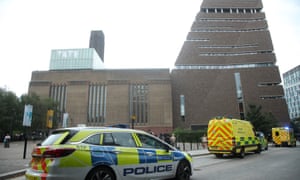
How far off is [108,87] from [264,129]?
41.6 meters

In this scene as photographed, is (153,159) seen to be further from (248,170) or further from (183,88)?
(183,88)

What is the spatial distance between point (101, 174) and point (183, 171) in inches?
103

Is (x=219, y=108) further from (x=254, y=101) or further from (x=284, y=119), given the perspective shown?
(x=284, y=119)

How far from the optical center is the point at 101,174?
165 inches

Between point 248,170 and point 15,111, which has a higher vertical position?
point 15,111

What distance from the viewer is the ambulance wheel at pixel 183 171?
18.6ft

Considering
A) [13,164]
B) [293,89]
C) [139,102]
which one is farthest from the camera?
[293,89]

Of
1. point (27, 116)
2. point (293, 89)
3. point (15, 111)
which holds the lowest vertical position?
point (27, 116)

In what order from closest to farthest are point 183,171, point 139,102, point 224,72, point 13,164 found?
point 183,171 → point 13,164 → point 139,102 → point 224,72

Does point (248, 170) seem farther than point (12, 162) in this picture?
No

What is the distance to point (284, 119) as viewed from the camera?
57375mm

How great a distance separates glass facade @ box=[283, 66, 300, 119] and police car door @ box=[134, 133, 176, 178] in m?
93.0

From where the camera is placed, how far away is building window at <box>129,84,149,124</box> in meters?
58.8

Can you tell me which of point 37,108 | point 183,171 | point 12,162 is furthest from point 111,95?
point 183,171
